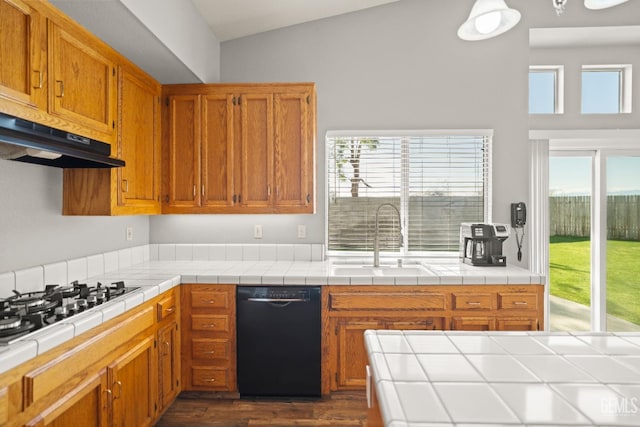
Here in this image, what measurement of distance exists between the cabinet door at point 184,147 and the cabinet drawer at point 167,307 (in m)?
0.80

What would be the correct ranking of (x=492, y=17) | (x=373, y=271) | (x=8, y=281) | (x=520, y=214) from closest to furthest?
(x=492, y=17) < (x=8, y=281) < (x=373, y=271) < (x=520, y=214)

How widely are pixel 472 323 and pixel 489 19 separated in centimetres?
189

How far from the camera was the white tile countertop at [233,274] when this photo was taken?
2.05 metres

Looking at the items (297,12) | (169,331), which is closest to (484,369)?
(169,331)

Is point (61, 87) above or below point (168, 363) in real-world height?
A: above

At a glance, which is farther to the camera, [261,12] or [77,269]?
[261,12]

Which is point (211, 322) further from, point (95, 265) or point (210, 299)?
point (95, 265)

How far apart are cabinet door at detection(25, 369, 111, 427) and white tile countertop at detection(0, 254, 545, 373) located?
0.85 feet

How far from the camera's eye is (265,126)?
3.03 metres

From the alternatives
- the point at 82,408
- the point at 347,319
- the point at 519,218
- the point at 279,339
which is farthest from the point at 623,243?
the point at 82,408

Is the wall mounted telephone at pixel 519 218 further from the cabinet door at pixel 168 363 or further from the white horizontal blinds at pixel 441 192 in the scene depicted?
the cabinet door at pixel 168 363

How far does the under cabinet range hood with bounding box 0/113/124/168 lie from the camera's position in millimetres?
1475

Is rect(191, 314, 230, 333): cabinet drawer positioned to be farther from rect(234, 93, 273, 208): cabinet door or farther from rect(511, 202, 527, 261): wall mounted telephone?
rect(511, 202, 527, 261): wall mounted telephone

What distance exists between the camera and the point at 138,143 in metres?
2.69
